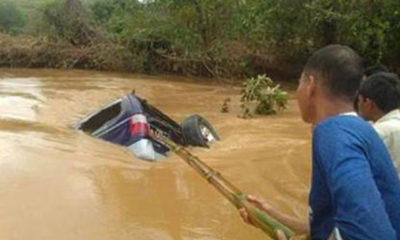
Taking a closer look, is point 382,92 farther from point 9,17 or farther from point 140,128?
point 9,17

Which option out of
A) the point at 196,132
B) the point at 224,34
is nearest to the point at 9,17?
the point at 224,34

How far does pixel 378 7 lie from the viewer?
17500 millimetres

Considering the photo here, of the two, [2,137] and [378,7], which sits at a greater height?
[378,7]

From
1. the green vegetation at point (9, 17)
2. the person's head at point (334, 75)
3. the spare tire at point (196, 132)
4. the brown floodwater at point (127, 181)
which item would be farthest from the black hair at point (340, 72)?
the green vegetation at point (9, 17)

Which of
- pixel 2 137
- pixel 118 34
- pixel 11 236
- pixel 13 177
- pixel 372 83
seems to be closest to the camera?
pixel 372 83

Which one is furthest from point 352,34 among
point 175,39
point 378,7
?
point 175,39

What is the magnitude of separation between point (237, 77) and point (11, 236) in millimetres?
15887

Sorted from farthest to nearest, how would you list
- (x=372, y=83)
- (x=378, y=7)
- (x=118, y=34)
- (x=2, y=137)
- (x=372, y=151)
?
1. (x=118, y=34)
2. (x=378, y=7)
3. (x=2, y=137)
4. (x=372, y=83)
5. (x=372, y=151)

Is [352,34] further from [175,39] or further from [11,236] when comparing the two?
[11,236]

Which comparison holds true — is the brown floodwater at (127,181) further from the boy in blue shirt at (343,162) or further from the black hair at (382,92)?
the boy in blue shirt at (343,162)

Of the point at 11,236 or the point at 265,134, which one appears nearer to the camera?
the point at 11,236

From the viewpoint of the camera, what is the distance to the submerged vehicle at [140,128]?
796cm

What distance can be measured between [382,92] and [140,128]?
4723 millimetres

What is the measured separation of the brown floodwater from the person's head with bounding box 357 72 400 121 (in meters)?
1.99
